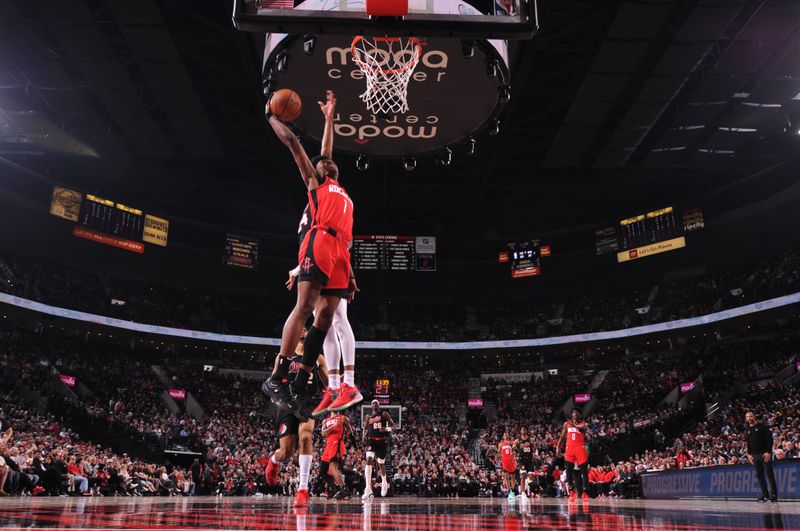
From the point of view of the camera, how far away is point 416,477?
22.5m

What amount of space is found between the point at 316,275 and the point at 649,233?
2719cm

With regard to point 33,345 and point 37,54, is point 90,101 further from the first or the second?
point 33,345

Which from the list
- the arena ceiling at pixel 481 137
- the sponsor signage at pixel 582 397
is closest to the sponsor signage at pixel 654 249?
the arena ceiling at pixel 481 137

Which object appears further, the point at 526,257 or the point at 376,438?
the point at 526,257

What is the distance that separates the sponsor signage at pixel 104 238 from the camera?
27.3 meters

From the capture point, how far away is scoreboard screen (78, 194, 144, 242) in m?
27.5

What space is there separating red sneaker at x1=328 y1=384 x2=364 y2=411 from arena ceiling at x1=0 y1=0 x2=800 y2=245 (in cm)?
1336

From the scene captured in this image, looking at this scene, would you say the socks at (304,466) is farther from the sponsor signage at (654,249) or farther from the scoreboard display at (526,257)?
the scoreboard display at (526,257)

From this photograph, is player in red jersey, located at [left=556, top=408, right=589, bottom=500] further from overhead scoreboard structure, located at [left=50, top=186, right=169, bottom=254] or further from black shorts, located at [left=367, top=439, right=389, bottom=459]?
overhead scoreboard structure, located at [left=50, top=186, right=169, bottom=254]

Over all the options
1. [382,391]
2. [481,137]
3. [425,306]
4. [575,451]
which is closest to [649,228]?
[481,137]

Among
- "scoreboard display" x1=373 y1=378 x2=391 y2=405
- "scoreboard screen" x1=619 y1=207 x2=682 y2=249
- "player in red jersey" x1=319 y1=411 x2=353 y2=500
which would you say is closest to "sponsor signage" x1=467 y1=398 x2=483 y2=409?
"scoreboard display" x1=373 y1=378 x2=391 y2=405

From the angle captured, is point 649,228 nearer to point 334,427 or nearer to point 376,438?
point 376,438

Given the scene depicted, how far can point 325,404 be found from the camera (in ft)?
17.3

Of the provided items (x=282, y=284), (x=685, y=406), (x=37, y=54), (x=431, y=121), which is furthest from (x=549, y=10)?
(x=282, y=284)
